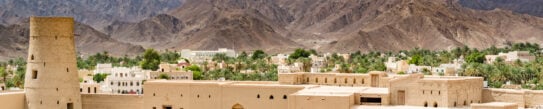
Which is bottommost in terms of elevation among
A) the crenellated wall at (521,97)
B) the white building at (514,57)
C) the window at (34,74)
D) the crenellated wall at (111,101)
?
the crenellated wall at (111,101)

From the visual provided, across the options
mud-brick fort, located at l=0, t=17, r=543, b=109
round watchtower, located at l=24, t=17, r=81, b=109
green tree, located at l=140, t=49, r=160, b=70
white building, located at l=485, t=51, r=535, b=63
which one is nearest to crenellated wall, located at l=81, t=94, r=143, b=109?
mud-brick fort, located at l=0, t=17, r=543, b=109

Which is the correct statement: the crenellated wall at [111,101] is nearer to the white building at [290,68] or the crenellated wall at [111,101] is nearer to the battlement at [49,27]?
the battlement at [49,27]

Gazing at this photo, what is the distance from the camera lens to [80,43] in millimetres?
168000

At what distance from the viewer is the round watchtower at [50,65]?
33.5 metres

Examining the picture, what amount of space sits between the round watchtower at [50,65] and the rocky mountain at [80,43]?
92709mm

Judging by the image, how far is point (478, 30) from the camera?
177 meters

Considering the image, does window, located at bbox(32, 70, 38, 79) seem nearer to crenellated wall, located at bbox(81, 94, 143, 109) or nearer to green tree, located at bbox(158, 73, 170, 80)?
crenellated wall, located at bbox(81, 94, 143, 109)

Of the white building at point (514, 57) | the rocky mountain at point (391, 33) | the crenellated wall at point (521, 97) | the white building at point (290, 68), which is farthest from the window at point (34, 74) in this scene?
the rocky mountain at point (391, 33)

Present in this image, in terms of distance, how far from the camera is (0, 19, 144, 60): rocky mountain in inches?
5458

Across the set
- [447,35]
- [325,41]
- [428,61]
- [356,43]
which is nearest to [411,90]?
[428,61]

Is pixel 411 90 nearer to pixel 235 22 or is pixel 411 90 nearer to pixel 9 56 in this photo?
pixel 9 56

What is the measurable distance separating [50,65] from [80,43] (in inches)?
5381

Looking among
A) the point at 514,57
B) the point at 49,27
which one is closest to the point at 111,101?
the point at 49,27

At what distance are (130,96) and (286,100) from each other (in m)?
5.77
